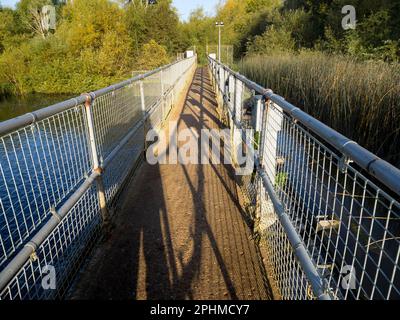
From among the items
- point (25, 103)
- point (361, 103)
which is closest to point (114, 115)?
point (361, 103)

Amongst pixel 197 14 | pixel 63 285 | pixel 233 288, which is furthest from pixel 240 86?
pixel 197 14

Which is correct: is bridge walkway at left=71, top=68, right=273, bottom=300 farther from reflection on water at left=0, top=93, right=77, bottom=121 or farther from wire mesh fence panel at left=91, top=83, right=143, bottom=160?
reflection on water at left=0, top=93, right=77, bottom=121

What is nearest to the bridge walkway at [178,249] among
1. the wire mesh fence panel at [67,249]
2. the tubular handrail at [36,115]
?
the wire mesh fence panel at [67,249]

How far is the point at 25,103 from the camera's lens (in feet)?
82.1

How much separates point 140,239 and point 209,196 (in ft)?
4.30

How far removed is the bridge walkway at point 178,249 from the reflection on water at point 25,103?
62.9ft

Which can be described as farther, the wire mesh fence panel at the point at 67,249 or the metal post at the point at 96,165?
the metal post at the point at 96,165

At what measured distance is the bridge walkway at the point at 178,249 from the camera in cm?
269

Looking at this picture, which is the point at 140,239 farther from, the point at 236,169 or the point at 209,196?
the point at 236,169

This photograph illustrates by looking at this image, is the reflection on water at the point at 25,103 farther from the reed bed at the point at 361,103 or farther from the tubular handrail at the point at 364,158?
the tubular handrail at the point at 364,158

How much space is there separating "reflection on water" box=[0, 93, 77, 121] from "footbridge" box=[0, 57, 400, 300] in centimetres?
1921

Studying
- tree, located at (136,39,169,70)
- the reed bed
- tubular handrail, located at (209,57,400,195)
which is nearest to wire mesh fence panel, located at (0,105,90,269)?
tubular handrail, located at (209,57,400,195)

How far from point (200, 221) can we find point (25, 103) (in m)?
26.3

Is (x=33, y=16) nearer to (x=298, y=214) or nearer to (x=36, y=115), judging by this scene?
(x=36, y=115)
